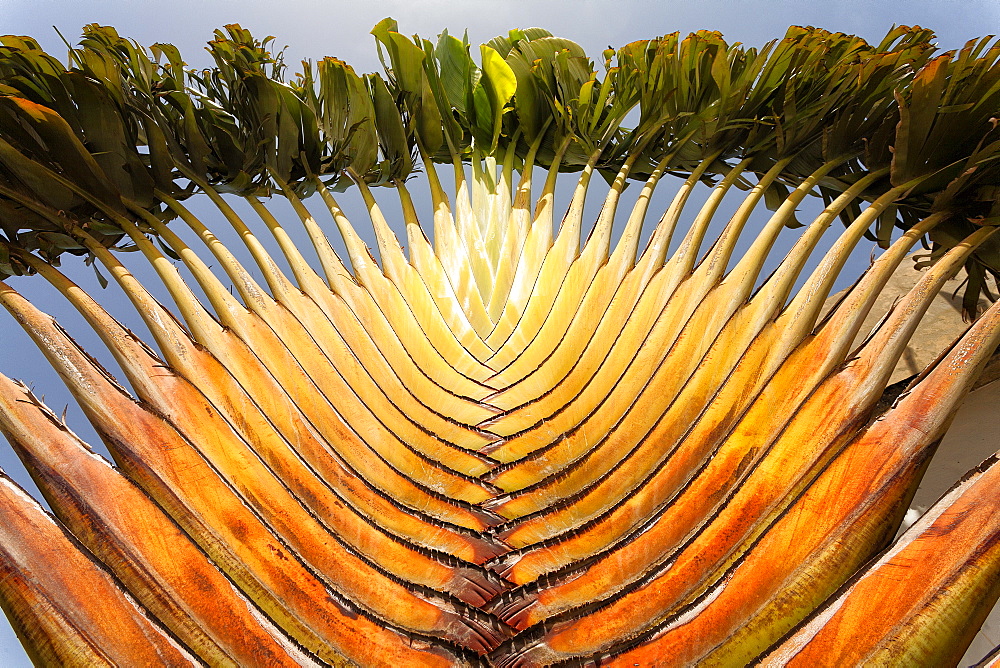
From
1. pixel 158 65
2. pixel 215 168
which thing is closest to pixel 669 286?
pixel 215 168

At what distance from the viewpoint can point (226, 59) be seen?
2.67 meters

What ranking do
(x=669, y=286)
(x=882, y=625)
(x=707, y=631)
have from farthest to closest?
(x=669, y=286), (x=707, y=631), (x=882, y=625)

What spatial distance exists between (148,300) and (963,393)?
219cm

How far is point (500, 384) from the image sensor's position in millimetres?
1898

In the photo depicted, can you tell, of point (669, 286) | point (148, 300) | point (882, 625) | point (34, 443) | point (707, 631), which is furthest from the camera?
point (669, 286)

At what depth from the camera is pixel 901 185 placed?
227cm

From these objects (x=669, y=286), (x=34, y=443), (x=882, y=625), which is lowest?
(x=882, y=625)

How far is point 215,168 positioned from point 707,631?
269 centimetres

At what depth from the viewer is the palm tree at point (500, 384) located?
115 cm

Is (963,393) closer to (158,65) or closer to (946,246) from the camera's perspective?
(946,246)

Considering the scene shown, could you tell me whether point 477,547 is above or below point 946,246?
below

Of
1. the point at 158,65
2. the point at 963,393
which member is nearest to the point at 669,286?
the point at 963,393

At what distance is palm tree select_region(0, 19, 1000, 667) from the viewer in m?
1.15

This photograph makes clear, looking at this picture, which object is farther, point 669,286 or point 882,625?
point 669,286
